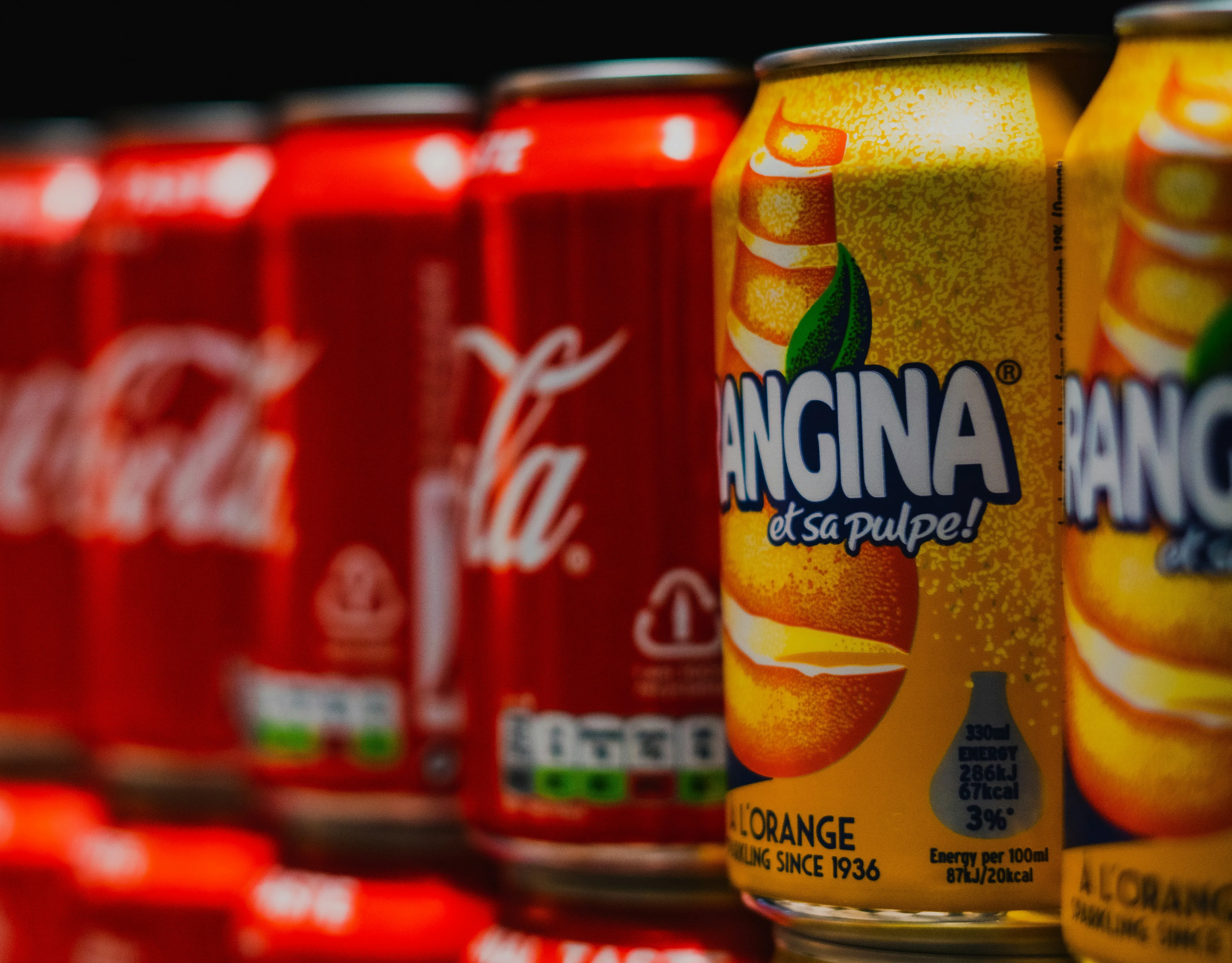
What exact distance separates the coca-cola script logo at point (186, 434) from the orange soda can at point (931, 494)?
638 mm

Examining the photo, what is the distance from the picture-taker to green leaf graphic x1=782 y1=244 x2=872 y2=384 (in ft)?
2.84

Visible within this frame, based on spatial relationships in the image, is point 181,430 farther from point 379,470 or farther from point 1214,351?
point 1214,351

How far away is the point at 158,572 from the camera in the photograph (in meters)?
1.44

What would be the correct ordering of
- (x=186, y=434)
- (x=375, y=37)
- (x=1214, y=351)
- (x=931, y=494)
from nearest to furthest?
(x=1214, y=351) → (x=931, y=494) → (x=186, y=434) → (x=375, y=37)

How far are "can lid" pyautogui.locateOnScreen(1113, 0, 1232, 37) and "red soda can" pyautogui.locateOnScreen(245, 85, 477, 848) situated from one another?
0.55 m

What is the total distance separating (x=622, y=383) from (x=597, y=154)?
5.4 inches

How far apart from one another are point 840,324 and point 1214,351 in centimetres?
20

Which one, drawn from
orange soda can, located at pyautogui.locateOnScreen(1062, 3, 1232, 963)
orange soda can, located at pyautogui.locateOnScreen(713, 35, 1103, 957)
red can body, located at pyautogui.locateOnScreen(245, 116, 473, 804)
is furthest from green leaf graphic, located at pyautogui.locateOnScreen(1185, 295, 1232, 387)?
red can body, located at pyautogui.locateOnScreen(245, 116, 473, 804)

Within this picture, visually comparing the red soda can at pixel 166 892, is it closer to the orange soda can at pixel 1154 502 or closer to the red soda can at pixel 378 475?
the red soda can at pixel 378 475

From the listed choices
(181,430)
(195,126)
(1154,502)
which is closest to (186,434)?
(181,430)

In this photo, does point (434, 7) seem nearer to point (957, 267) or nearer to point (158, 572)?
point (158, 572)

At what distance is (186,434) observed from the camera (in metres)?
1.43

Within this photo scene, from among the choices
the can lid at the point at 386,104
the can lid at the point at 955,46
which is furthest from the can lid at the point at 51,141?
the can lid at the point at 955,46

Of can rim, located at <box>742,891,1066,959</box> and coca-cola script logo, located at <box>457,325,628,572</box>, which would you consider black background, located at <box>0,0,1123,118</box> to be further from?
can rim, located at <box>742,891,1066,959</box>
